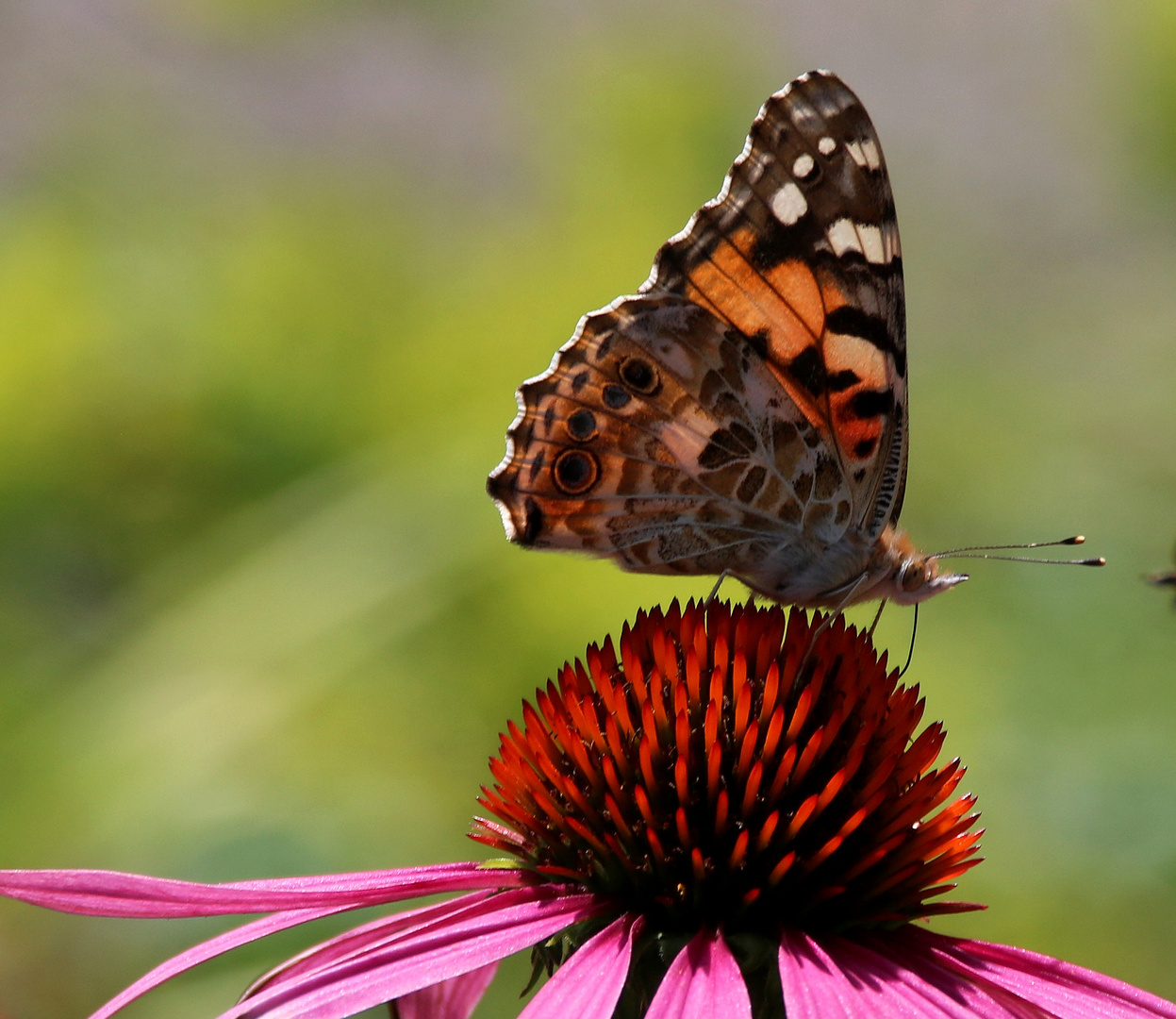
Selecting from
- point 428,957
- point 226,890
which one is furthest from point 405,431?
point 428,957

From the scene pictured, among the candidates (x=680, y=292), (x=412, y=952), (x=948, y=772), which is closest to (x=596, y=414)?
(x=680, y=292)

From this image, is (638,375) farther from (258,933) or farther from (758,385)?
(258,933)

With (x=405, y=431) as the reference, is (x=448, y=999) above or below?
below

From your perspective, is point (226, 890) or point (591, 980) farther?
point (226, 890)

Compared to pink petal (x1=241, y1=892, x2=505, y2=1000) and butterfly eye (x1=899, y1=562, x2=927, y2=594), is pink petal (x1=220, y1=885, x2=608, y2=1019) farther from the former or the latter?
butterfly eye (x1=899, y1=562, x2=927, y2=594)

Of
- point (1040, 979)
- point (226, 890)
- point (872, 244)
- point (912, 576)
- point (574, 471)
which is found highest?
point (872, 244)

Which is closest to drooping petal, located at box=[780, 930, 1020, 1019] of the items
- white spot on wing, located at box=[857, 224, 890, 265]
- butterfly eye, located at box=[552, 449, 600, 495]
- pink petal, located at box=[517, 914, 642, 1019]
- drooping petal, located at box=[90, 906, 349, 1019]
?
pink petal, located at box=[517, 914, 642, 1019]

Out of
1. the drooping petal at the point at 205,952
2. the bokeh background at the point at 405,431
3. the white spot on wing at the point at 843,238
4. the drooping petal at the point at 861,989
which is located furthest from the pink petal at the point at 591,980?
the bokeh background at the point at 405,431
